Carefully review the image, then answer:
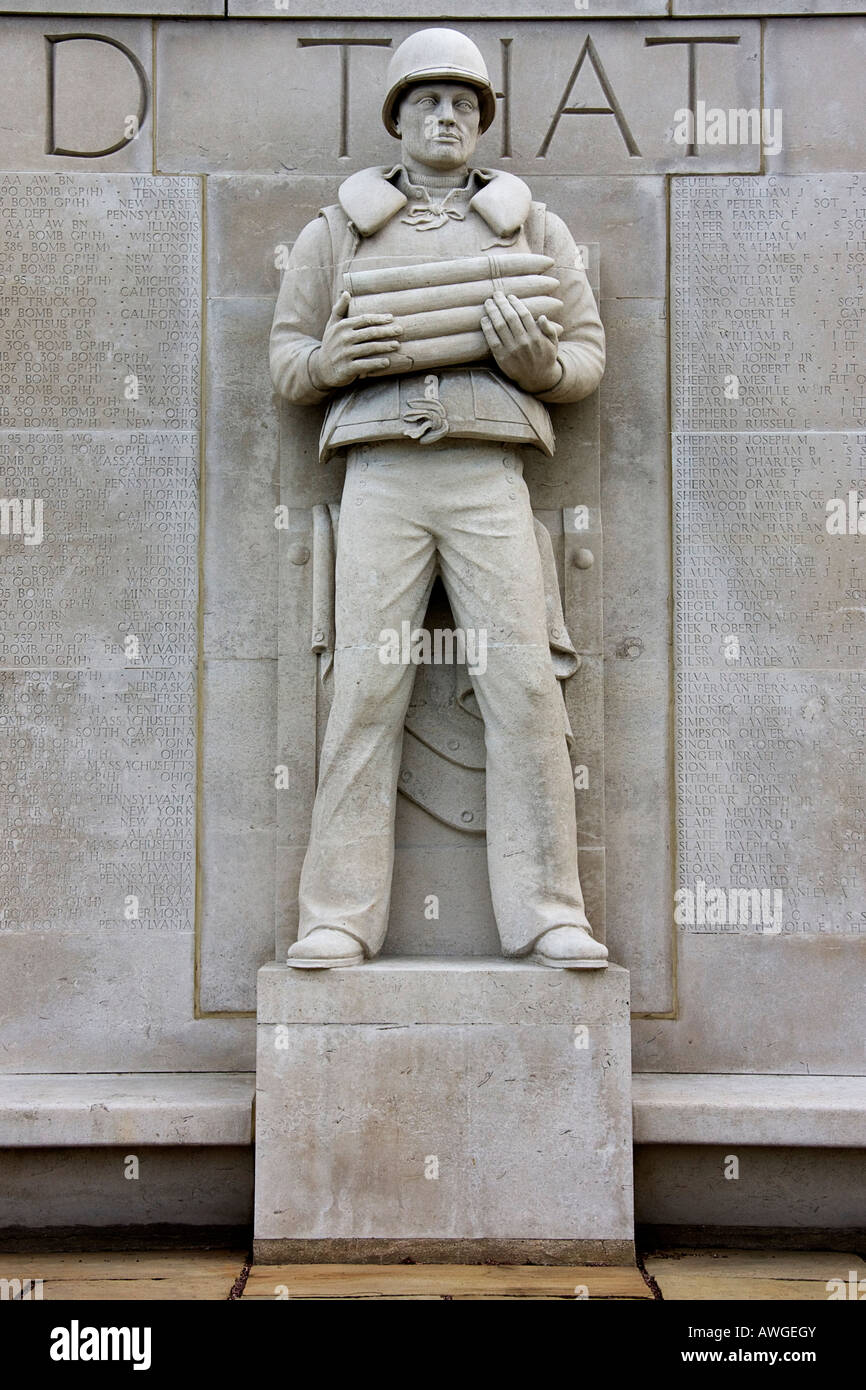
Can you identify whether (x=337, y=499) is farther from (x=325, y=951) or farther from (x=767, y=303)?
(x=767, y=303)

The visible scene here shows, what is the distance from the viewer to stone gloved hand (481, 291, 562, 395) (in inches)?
221

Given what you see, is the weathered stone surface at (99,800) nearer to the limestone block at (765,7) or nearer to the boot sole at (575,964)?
the boot sole at (575,964)

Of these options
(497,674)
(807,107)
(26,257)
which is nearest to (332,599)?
(497,674)

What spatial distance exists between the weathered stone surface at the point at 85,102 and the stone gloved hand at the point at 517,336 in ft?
7.14

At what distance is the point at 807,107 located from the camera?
21.9 ft

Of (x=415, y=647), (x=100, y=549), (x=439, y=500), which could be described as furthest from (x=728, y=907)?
(x=100, y=549)

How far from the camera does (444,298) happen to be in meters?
5.68

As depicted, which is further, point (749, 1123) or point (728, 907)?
point (728, 907)

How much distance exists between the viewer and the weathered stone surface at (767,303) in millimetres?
6527

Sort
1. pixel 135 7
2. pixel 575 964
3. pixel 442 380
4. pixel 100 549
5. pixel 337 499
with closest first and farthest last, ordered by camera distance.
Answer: pixel 575 964, pixel 442 380, pixel 337 499, pixel 100 549, pixel 135 7

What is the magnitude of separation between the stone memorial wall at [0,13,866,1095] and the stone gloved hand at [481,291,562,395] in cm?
72

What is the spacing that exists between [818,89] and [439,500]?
2.96m

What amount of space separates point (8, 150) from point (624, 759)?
4192 mm

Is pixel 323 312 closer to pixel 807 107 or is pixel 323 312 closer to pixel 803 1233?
pixel 807 107
